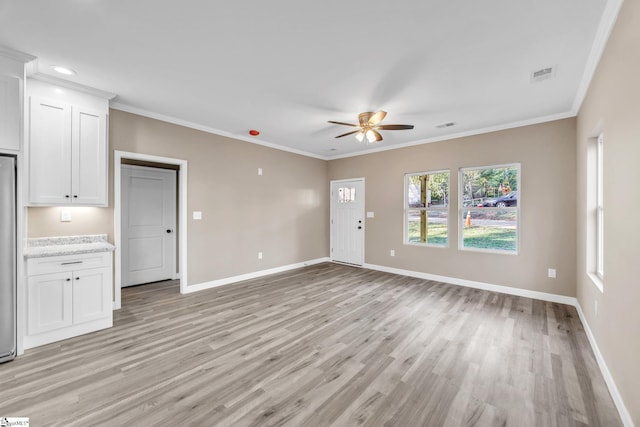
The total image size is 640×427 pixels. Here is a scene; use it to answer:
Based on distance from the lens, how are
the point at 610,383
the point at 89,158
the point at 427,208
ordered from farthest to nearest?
the point at 427,208 → the point at 89,158 → the point at 610,383

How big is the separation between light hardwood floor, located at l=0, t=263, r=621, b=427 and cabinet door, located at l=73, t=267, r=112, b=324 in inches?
8.8

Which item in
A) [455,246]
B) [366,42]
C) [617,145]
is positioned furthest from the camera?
[455,246]

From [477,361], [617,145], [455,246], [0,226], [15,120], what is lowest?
[477,361]

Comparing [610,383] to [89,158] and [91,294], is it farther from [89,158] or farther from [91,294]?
[89,158]

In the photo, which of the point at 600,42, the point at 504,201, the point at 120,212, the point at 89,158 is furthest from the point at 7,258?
the point at 504,201

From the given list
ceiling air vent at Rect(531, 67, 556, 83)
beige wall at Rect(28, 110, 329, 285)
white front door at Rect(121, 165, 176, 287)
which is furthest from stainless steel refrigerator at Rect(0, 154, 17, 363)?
ceiling air vent at Rect(531, 67, 556, 83)

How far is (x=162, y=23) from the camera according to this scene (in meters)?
2.00

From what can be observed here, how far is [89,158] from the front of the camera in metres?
3.07

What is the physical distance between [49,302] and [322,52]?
357 centimetres

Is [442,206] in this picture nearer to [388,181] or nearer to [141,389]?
[388,181]

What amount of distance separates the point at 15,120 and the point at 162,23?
→ 66.8 inches

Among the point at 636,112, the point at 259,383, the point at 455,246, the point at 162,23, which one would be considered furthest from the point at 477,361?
the point at 162,23

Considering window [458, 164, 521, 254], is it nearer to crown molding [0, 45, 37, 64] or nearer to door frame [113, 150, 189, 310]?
door frame [113, 150, 189, 310]

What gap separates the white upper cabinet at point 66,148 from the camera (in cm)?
276
